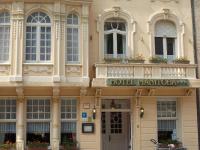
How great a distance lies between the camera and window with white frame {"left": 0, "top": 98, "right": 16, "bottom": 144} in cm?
1972

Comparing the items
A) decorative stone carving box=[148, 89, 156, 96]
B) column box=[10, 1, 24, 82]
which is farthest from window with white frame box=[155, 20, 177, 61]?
column box=[10, 1, 24, 82]

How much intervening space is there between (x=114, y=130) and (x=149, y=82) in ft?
12.4

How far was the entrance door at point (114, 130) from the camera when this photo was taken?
71.5 ft

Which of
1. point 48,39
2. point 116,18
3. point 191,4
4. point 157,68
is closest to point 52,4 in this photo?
point 48,39

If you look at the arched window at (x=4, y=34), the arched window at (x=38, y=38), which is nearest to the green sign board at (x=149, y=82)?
→ the arched window at (x=38, y=38)

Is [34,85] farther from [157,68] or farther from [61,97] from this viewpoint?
[157,68]

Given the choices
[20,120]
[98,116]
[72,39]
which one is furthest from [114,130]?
[72,39]

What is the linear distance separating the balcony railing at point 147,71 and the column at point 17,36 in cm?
355

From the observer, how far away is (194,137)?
811 inches

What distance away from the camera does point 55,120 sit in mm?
19547

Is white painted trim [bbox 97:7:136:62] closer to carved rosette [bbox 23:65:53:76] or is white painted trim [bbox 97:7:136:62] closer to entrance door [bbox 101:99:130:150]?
carved rosette [bbox 23:65:53:76]

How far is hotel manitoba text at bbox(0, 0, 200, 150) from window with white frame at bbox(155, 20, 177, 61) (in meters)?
0.05

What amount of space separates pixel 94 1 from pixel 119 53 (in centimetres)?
284

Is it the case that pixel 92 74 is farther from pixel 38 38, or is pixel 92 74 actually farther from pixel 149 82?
pixel 38 38
